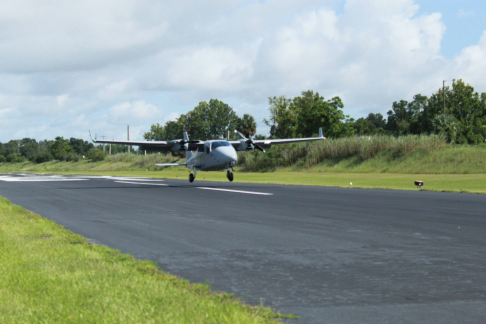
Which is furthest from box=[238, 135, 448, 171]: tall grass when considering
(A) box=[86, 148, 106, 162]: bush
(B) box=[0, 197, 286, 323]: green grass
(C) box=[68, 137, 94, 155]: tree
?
(C) box=[68, 137, 94, 155]: tree

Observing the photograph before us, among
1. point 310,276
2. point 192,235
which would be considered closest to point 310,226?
point 192,235

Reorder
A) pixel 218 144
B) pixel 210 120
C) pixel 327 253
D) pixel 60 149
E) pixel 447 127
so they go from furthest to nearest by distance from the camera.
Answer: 1. pixel 210 120
2. pixel 60 149
3. pixel 447 127
4. pixel 218 144
5. pixel 327 253

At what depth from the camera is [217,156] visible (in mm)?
32062

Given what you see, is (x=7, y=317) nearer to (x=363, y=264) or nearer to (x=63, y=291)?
(x=63, y=291)

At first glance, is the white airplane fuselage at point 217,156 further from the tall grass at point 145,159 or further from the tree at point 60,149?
the tree at point 60,149

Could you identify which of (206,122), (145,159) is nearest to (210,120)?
(206,122)

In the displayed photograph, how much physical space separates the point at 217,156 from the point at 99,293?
88.7 feet

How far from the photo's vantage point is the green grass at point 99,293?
435 centimetres

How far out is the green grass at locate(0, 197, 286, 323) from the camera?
4.35 metres

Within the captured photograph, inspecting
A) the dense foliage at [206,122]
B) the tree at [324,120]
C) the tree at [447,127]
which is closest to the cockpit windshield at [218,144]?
the tree at [447,127]

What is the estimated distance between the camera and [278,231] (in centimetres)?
1076

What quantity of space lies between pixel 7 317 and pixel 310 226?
8.25 meters

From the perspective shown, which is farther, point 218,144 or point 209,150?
point 209,150

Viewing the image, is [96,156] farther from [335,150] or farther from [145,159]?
[335,150]
